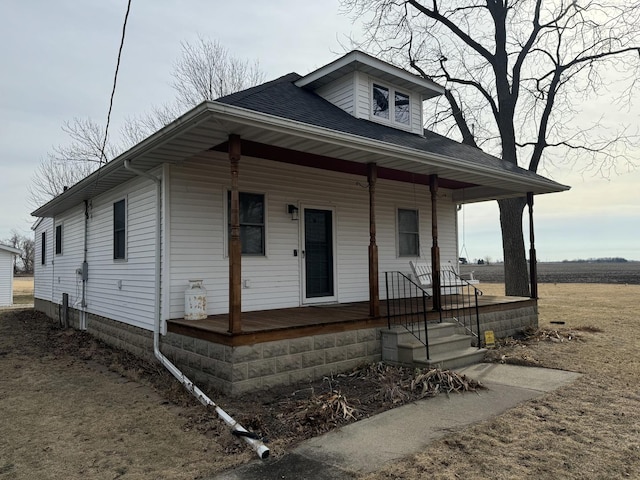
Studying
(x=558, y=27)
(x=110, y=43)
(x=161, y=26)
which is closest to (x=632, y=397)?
(x=161, y=26)

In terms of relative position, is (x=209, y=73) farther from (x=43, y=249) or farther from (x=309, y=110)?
(x=309, y=110)

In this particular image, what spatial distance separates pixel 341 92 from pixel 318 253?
10.8 ft

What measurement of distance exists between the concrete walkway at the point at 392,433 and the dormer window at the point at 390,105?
18.1ft

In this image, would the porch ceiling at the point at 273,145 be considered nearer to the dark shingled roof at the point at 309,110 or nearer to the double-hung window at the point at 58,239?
the dark shingled roof at the point at 309,110

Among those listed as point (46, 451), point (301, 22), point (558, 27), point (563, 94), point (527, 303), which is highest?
point (558, 27)

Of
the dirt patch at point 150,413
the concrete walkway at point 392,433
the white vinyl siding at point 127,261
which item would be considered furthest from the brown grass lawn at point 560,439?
the white vinyl siding at point 127,261

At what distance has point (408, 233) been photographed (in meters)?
9.42

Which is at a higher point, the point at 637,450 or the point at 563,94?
the point at 563,94

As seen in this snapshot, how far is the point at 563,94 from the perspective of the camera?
14781 millimetres

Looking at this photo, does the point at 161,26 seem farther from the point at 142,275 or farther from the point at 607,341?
the point at 607,341

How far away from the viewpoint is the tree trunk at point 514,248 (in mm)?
12438

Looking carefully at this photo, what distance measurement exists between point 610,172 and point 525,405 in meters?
13.1

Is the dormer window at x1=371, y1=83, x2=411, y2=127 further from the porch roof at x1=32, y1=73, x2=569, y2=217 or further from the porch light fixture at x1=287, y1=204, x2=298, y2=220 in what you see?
the porch light fixture at x1=287, y1=204, x2=298, y2=220

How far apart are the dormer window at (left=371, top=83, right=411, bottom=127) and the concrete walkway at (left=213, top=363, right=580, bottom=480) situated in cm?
553
